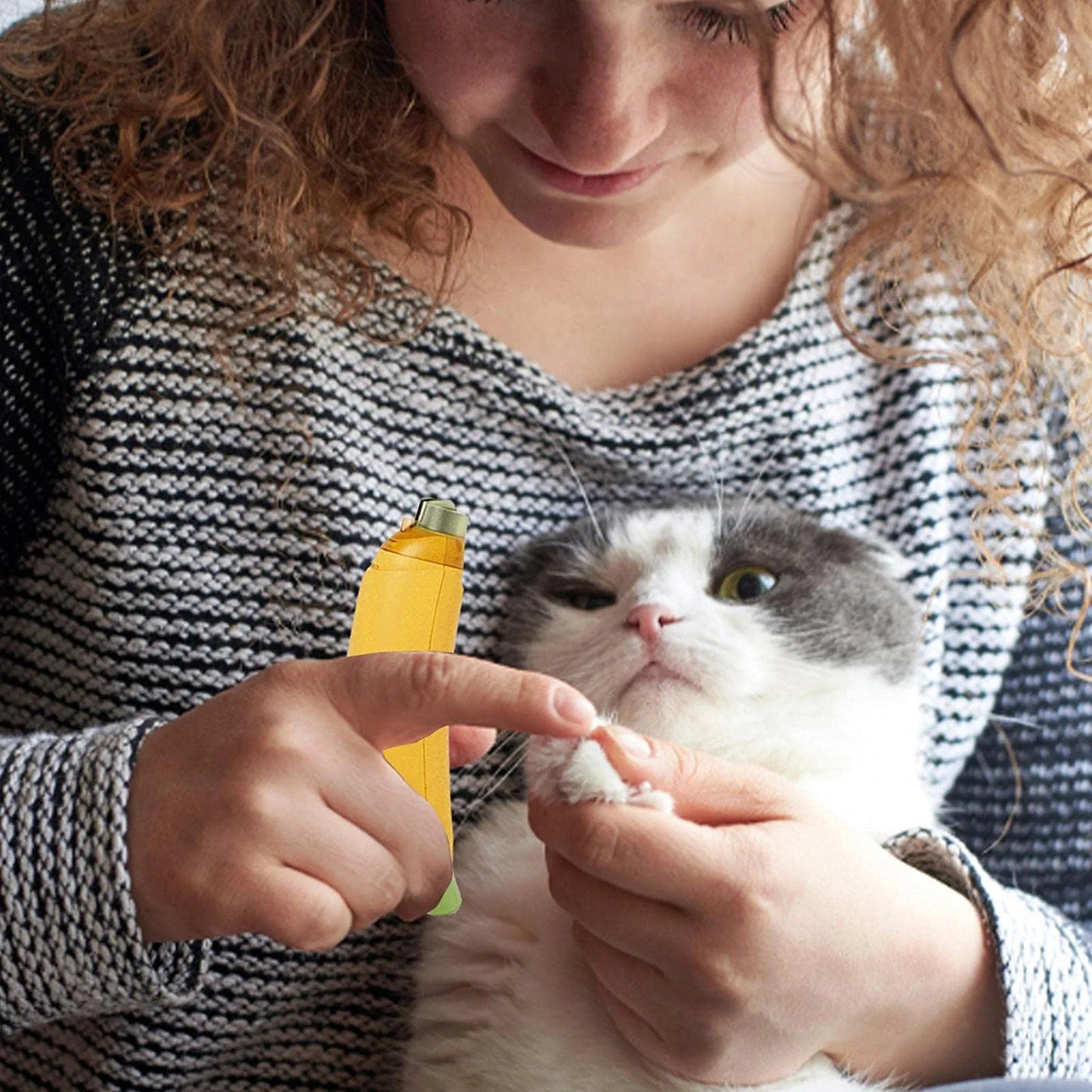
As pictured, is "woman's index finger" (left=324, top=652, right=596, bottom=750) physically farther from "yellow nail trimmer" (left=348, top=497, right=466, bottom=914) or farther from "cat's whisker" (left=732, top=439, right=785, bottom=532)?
"cat's whisker" (left=732, top=439, right=785, bottom=532)

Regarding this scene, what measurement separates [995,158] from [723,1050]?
58 cm

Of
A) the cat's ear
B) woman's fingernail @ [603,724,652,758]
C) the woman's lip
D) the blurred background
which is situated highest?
the blurred background

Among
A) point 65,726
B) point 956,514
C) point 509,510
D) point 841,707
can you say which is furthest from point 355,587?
point 956,514

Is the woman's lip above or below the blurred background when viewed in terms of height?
below

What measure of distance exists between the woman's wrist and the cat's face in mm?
152

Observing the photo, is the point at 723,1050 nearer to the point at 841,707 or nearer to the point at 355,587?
the point at 841,707

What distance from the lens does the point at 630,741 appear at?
0.68m

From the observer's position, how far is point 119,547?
0.89 meters

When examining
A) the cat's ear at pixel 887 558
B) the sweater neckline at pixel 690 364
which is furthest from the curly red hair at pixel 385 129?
the cat's ear at pixel 887 558

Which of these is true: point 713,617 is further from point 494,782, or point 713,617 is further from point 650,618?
point 494,782

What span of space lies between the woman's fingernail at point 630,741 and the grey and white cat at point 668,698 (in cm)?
16

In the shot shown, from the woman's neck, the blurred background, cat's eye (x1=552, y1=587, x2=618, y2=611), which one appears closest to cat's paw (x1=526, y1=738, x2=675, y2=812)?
cat's eye (x1=552, y1=587, x2=618, y2=611)

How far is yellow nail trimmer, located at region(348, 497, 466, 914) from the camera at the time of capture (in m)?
0.70

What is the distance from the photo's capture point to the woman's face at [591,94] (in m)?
0.78
